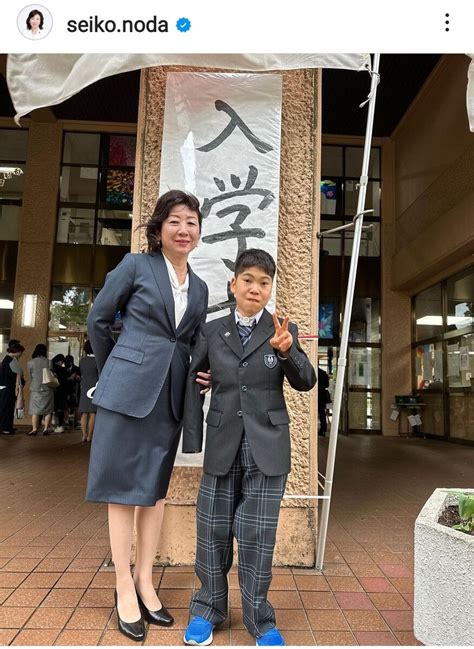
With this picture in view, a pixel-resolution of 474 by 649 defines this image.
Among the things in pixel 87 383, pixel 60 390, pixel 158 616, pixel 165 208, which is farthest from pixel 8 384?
pixel 165 208

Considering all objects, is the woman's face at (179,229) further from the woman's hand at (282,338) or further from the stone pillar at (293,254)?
the stone pillar at (293,254)

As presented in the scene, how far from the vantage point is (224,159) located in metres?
3.28

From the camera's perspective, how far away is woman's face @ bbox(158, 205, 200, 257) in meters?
2.43

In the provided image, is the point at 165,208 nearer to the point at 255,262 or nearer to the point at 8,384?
the point at 255,262

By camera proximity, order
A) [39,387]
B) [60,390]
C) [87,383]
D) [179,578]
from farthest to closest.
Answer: [60,390] < [39,387] < [87,383] < [179,578]

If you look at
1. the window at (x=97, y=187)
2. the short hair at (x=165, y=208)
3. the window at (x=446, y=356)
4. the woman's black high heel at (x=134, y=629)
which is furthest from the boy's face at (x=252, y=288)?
the window at (x=97, y=187)

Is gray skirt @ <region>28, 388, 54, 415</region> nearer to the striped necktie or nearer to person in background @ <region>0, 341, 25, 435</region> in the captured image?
person in background @ <region>0, 341, 25, 435</region>

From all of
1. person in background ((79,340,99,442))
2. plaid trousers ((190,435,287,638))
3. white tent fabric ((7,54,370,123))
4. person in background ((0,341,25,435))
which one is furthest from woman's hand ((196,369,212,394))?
person in background ((0,341,25,435))

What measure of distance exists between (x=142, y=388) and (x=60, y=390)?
9.81m

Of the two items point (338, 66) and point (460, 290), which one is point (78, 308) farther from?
point (338, 66)

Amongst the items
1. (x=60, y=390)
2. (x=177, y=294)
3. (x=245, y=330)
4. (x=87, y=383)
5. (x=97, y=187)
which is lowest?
(x=60, y=390)

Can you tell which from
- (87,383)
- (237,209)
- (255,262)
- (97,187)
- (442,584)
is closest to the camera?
Answer: (442,584)
